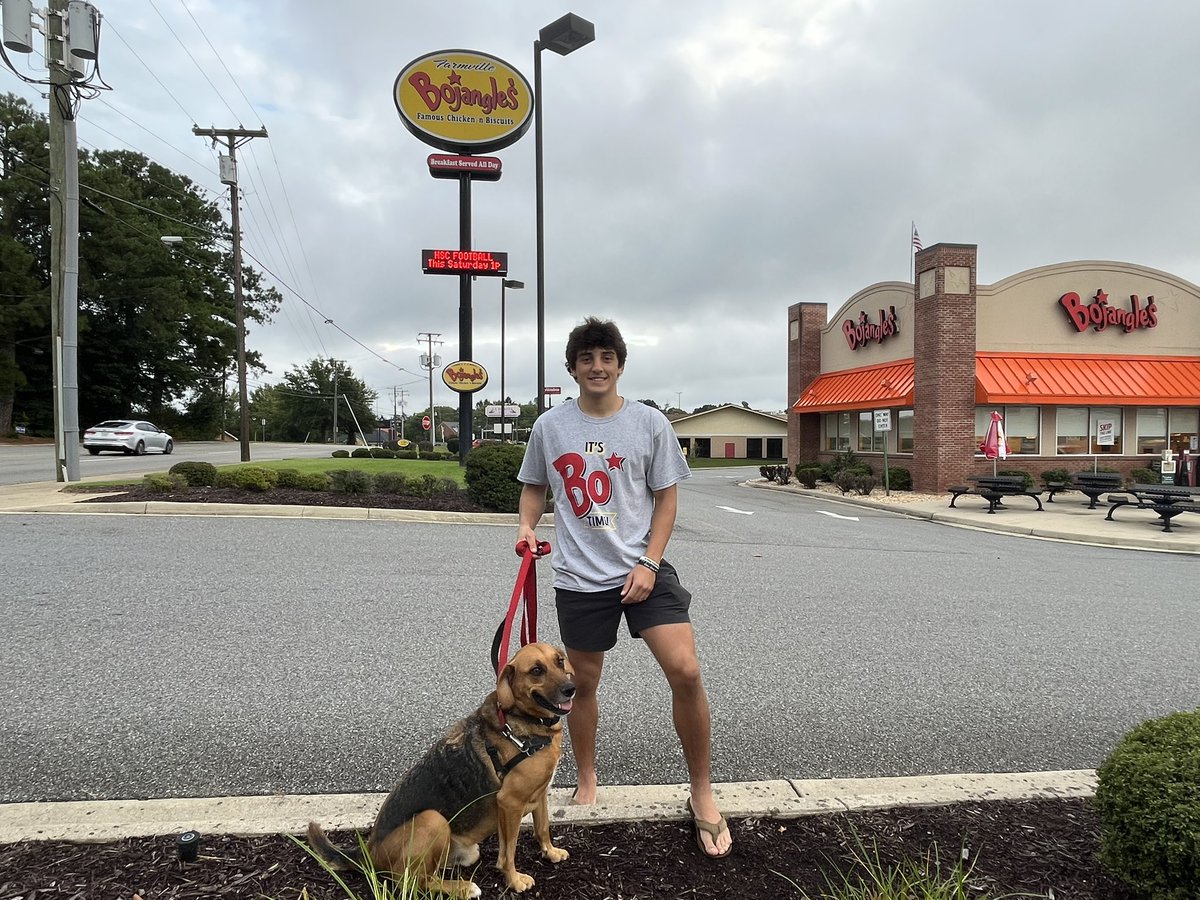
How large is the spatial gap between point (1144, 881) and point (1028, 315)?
22.7 meters

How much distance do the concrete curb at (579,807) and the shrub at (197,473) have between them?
37.7 feet

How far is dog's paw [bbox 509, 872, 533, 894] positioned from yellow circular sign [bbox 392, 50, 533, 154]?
65.8 ft

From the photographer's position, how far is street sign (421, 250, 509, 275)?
19.4m

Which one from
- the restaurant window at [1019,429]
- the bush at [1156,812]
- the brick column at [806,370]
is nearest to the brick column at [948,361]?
the restaurant window at [1019,429]

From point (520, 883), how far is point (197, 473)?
13.0 meters

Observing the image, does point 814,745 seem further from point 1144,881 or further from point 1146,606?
point 1146,606

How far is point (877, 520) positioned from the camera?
14.9 m

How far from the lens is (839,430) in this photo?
2591cm

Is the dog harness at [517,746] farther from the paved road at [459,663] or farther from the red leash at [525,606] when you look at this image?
the paved road at [459,663]

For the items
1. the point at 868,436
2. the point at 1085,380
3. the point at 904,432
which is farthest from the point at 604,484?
the point at 868,436

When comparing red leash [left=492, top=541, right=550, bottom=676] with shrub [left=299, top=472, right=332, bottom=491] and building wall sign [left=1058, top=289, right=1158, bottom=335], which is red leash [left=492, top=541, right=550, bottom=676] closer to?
shrub [left=299, top=472, right=332, bottom=491]

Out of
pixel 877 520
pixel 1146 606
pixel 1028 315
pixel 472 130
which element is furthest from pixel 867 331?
pixel 1146 606

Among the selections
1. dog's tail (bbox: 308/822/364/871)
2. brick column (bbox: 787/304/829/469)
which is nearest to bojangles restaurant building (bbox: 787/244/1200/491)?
brick column (bbox: 787/304/829/469)

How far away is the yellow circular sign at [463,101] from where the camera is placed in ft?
62.2
